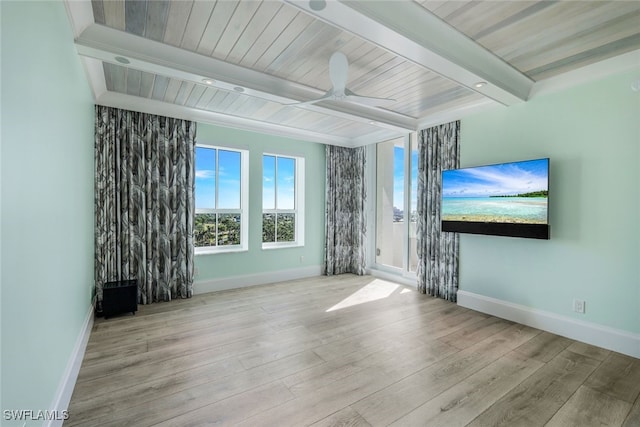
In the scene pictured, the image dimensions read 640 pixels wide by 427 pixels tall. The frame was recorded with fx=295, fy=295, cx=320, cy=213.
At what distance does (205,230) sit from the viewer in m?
4.62

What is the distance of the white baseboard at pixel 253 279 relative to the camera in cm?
441

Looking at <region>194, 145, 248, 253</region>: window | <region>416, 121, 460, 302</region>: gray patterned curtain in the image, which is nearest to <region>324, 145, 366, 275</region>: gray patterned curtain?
<region>416, 121, 460, 302</region>: gray patterned curtain

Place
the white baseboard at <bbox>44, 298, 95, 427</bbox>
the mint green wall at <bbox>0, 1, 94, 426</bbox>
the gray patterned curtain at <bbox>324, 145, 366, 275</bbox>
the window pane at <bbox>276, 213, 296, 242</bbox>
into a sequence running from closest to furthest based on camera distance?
the mint green wall at <bbox>0, 1, 94, 426</bbox>, the white baseboard at <bbox>44, 298, 95, 427</bbox>, the window pane at <bbox>276, 213, 296, 242</bbox>, the gray patterned curtain at <bbox>324, 145, 366, 275</bbox>

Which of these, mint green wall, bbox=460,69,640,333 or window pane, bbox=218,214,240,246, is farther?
window pane, bbox=218,214,240,246

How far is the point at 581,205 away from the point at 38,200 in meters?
Answer: 4.27

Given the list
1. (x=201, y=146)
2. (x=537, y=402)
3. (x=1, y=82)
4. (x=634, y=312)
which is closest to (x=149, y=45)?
(x=1, y=82)

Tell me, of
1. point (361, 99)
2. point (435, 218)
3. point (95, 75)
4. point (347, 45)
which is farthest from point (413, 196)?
point (95, 75)

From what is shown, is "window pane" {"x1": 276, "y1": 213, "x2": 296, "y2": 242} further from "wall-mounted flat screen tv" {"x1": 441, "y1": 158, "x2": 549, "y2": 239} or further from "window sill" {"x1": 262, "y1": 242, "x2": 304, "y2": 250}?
"wall-mounted flat screen tv" {"x1": 441, "y1": 158, "x2": 549, "y2": 239}

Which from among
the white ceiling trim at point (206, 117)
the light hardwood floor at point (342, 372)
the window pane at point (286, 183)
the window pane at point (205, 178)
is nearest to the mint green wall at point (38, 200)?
the light hardwood floor at point (342, 372)

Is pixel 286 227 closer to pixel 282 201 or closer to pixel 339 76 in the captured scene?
pixel 282 201

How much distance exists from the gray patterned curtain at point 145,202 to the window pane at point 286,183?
63.0 inches

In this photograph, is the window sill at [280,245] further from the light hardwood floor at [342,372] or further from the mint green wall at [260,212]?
the light hardwood floor at [342,372]

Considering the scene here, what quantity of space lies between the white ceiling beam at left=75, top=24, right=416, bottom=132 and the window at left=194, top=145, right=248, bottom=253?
1.79 m

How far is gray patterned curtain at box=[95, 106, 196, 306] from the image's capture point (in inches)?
142
